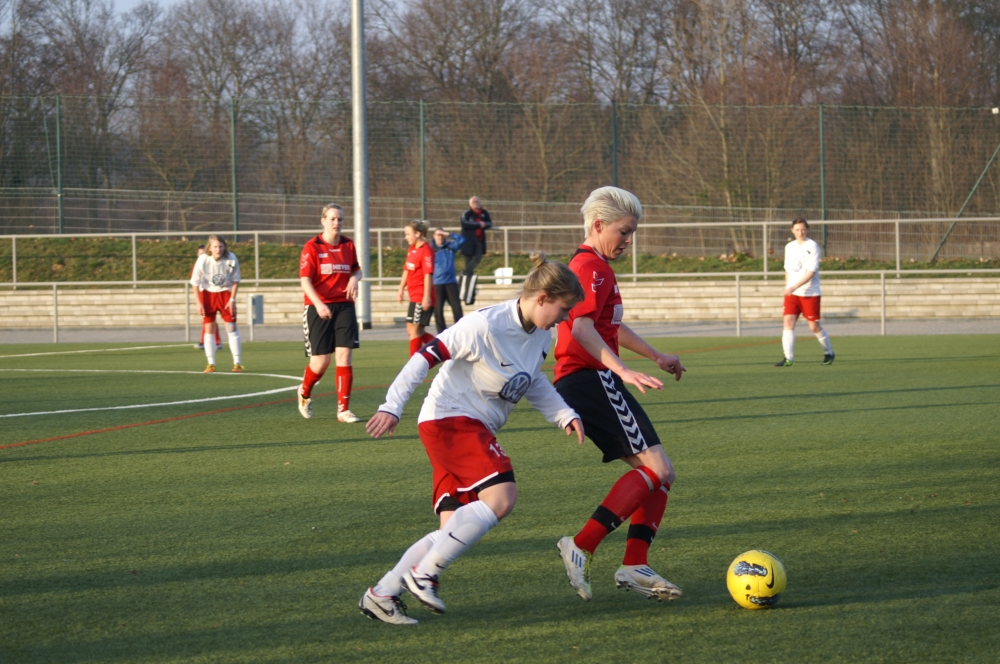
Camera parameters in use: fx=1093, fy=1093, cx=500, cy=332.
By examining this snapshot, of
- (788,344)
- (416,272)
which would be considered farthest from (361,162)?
(788,344)

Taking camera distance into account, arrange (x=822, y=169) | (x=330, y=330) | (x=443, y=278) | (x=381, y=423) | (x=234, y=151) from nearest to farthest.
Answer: (x=381, y=423), (x=330, y=330), (x=443, y=278), (x=822, y=169), (x=234, y=151)

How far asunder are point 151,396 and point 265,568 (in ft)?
24.3

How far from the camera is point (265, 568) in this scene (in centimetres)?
476

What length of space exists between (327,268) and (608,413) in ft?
18.3

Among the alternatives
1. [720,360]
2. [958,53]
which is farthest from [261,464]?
[958,53]

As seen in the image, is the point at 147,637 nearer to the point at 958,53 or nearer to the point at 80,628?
the point at 80,628

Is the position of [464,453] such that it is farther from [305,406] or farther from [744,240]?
[744,240]

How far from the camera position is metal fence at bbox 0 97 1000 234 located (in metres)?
28.7

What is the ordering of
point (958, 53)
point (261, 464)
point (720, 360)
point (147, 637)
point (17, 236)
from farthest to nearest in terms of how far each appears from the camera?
1. point (958, 53)
2. point (17, 236)
3. point (720, 360)
4. point (261, 464)
5. point (147, 637)

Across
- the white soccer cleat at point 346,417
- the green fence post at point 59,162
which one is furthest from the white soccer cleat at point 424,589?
the green fence post at point 59,162

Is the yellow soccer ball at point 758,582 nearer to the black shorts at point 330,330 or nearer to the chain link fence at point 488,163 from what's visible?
the black shorts at point 330,330

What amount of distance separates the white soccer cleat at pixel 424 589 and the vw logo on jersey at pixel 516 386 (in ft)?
2.43

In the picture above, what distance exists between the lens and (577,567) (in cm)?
414

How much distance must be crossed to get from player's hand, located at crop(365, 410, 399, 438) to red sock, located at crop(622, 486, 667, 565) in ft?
3.83
